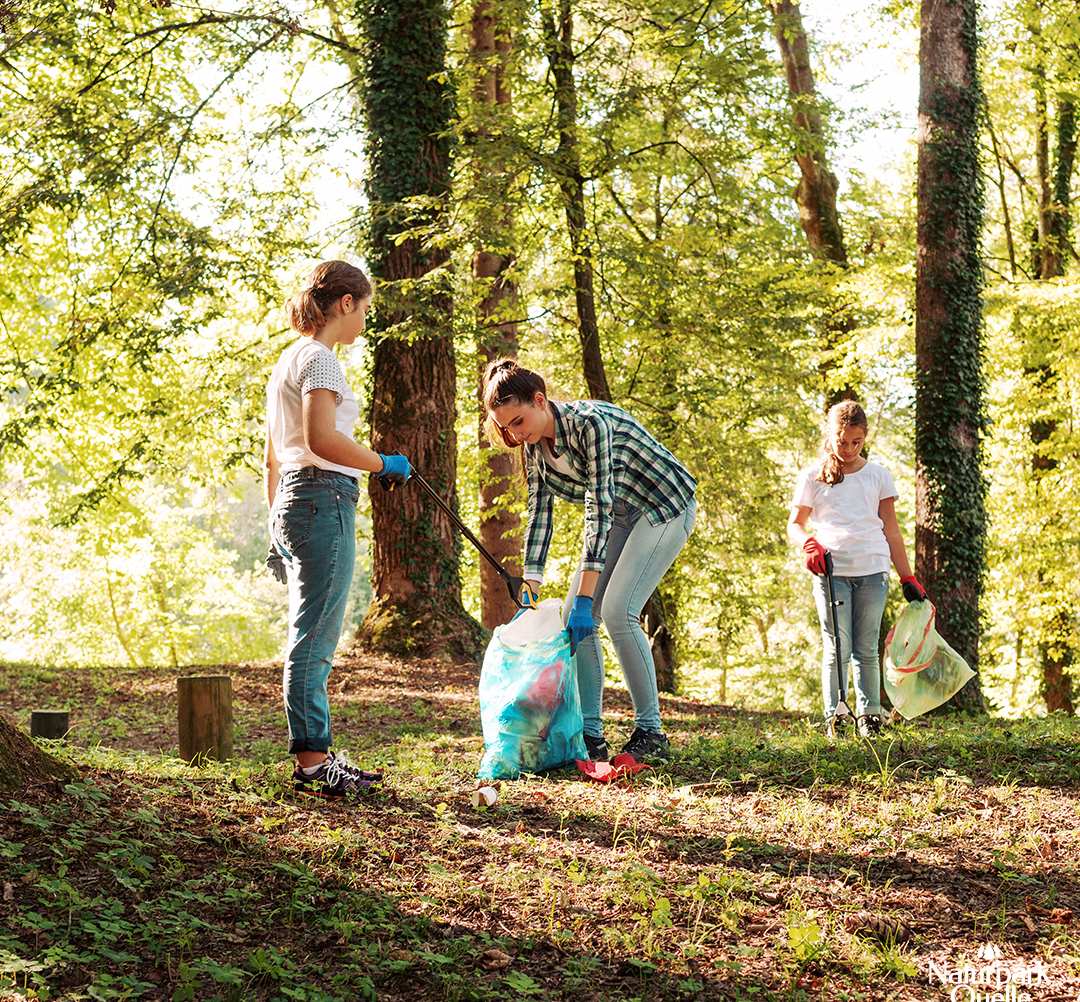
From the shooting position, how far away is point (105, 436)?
19906 mm

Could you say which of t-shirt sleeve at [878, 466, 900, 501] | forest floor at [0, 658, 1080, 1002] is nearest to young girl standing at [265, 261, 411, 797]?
forest floor at [0, 658, 1080, 1002]

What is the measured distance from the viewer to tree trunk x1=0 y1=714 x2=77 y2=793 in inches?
143

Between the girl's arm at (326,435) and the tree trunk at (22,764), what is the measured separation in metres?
1.42

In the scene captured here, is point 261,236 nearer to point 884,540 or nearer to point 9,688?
point 9,688

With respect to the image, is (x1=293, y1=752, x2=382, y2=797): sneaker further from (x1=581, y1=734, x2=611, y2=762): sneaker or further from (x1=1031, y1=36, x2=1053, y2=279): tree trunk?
(x1=1031, y1=36, x2=1053, y2=279): tree trunk

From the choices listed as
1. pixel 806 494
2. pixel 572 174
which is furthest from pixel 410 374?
pixel 806 494

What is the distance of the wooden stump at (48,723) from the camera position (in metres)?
6.18

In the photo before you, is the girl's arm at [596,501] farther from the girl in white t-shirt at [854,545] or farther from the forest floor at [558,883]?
the girl in white t-shirt at [854,545]

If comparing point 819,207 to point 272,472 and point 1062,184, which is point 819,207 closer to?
point 1062,184

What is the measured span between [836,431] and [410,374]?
529 cm

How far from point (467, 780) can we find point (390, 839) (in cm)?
112

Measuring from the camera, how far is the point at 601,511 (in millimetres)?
4797

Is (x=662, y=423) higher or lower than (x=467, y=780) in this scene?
higher

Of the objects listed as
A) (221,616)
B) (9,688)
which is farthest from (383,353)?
(221,616)
